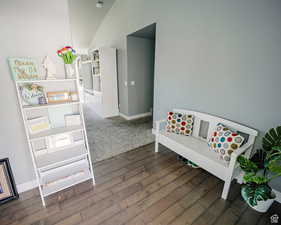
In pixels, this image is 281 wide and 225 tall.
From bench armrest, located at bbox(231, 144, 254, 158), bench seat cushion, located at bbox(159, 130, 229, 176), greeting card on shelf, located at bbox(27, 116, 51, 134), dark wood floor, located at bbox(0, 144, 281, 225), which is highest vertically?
greeting card on shelf, located at bbox(27, 116, 51, 134)

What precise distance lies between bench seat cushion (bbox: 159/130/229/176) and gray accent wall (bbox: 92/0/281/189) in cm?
54

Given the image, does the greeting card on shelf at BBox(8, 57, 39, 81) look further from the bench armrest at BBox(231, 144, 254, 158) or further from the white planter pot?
the white planter pot

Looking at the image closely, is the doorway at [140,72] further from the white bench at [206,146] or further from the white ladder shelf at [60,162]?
the white ladder shelf at [60,162]

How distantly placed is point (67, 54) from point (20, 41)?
1.54 ft

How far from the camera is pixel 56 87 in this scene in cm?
171

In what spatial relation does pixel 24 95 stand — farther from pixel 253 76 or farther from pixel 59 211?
pixel 253 76

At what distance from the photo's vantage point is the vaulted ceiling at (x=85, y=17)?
3941 millimetres

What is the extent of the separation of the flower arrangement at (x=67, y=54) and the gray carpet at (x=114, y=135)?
1.64 m

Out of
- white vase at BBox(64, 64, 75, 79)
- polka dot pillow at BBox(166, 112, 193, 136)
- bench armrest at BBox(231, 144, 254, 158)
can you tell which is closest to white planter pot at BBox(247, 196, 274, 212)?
bench armrest at BBox(231, 144, 254, 158)

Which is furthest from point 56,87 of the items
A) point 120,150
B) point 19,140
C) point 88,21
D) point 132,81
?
point 88,21

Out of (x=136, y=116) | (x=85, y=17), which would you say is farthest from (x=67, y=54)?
(x=85, y=17)

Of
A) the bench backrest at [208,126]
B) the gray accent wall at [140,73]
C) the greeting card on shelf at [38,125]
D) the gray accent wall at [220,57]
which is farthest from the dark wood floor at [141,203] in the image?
the gray accent wall at [140,73]

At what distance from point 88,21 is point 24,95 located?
441cm

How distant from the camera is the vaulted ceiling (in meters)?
3.94
